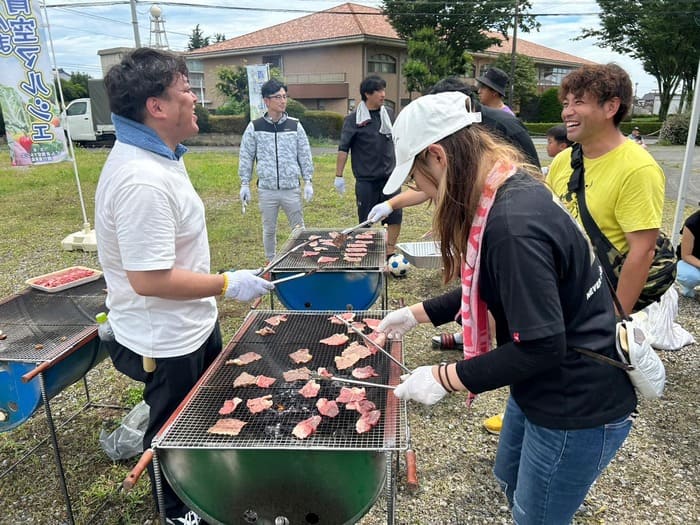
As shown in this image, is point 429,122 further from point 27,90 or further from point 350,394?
point 27,90

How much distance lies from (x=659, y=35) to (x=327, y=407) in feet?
104

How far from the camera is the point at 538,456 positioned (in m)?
1.44

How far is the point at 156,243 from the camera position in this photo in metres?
1.65

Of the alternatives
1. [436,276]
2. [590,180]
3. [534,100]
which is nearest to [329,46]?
[534,100]

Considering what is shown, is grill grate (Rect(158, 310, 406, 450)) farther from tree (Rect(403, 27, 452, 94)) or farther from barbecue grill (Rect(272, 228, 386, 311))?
tree (Rect(403, 27, 452, 94))

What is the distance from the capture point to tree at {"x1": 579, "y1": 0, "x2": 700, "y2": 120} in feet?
80.9

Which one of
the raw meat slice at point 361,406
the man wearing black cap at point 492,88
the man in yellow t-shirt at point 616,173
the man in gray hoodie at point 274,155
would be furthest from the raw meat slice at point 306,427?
the man in gray hoodie at point 274,155

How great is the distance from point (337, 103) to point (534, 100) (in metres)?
13.2

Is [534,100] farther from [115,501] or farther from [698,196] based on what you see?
[115,501]

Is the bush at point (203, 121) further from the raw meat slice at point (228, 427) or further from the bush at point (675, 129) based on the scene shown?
the raw meat slice at point (228, 427)

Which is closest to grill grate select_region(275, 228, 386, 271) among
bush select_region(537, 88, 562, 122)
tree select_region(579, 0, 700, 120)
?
tree select_region(579, 0, 700, 120)

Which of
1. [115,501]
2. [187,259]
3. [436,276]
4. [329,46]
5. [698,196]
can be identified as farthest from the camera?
[329,46]

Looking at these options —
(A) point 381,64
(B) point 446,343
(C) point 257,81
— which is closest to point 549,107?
(A) point 381,64

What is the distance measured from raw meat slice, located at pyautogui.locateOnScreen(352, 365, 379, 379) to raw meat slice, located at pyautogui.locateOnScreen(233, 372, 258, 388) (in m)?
0.42
